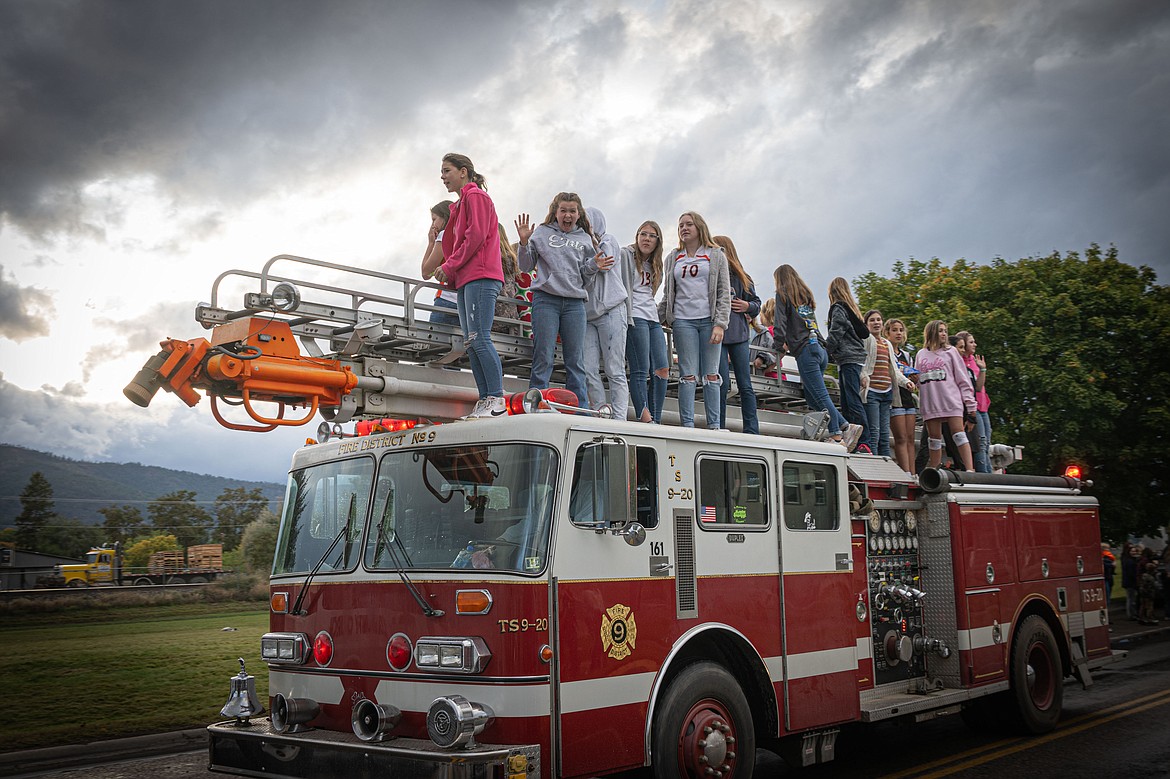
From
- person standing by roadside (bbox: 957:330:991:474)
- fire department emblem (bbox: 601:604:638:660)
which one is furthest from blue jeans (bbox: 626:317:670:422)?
person standing by roadside (bbox: 957:330:991:474)

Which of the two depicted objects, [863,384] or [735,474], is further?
[863,384]

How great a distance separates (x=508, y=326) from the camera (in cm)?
818

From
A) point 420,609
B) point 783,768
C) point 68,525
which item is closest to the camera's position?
point 420,609

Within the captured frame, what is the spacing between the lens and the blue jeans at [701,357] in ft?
27.2

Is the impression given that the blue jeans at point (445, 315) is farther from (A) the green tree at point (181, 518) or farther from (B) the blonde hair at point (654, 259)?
(A) the green tree at point (181, 518)

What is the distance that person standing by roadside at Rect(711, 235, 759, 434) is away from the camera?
9039 millimetres

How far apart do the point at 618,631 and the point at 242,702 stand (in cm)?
252

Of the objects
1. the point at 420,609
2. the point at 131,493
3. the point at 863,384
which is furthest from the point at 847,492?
the point at 131,493

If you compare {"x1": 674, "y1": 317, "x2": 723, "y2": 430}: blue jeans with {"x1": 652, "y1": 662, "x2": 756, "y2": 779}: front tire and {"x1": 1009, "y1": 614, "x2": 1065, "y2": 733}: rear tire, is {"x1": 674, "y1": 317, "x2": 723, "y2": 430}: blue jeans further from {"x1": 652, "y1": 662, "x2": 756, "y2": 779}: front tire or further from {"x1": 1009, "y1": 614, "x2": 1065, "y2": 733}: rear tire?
{"x1": 1009, "y1": 614, "x2": 1065, "y2": 733}: rear tire

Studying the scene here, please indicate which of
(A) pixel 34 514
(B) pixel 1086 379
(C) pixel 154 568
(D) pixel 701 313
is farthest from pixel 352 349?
(C) pixel 154 568

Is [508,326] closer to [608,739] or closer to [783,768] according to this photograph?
[608,739]

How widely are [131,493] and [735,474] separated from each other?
48865 mm

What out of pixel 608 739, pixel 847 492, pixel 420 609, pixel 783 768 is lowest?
pixel 783 768

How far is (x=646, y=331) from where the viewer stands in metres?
8.58
